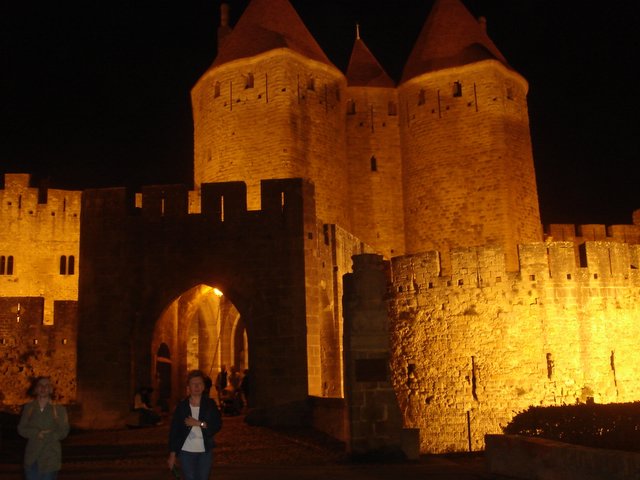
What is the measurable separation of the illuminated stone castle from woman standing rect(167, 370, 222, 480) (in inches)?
160

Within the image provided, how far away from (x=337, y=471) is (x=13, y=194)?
26.5 meters

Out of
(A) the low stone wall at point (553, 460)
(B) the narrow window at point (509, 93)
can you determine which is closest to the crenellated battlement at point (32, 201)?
(B) the narrow window at point (509, 93)

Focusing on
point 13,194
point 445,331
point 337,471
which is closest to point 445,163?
point 445,331

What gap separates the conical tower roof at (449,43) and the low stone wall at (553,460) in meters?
21.9

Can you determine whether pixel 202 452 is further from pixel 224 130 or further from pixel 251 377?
pixel 224 130

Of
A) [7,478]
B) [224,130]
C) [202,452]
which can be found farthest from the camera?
[224,130]

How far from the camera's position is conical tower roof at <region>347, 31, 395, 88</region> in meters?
31.0

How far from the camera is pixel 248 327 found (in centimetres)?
1691

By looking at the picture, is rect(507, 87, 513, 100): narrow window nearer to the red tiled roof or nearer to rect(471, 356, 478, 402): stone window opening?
the red tiled roof

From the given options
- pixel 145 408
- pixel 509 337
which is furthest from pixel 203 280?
pixel 509 337

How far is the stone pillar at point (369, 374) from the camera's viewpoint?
10.9m

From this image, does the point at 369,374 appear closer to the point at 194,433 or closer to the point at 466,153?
the point at 194,433

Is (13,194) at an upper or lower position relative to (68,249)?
upper

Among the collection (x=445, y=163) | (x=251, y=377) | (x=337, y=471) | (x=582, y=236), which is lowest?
(x=337, y=471)
